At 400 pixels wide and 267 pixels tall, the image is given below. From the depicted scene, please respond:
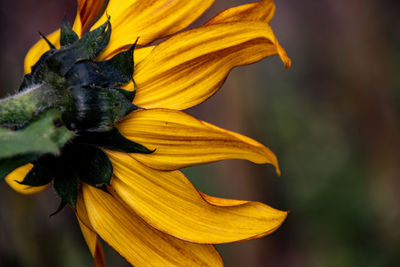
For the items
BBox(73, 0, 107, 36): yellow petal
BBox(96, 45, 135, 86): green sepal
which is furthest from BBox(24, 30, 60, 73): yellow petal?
BBox(96, 45, 135, 86): green sepal

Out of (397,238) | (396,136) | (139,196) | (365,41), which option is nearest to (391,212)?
(397,238)

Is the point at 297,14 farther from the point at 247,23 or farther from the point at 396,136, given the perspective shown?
the point at 247,23

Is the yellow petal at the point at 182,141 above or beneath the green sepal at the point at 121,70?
beneath

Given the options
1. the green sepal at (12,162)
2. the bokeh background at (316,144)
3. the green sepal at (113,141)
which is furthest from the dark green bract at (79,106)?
the bokeh background at (316,144)

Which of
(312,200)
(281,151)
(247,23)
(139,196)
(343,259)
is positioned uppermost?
(247,23)

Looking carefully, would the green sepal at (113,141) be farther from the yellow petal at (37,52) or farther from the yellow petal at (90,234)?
the yellow petal at (37,52)

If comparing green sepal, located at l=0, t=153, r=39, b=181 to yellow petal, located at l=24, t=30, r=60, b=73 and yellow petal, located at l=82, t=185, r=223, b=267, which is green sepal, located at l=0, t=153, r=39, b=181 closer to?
yellow petal, located at l=82, t=185, r=223, b=267
